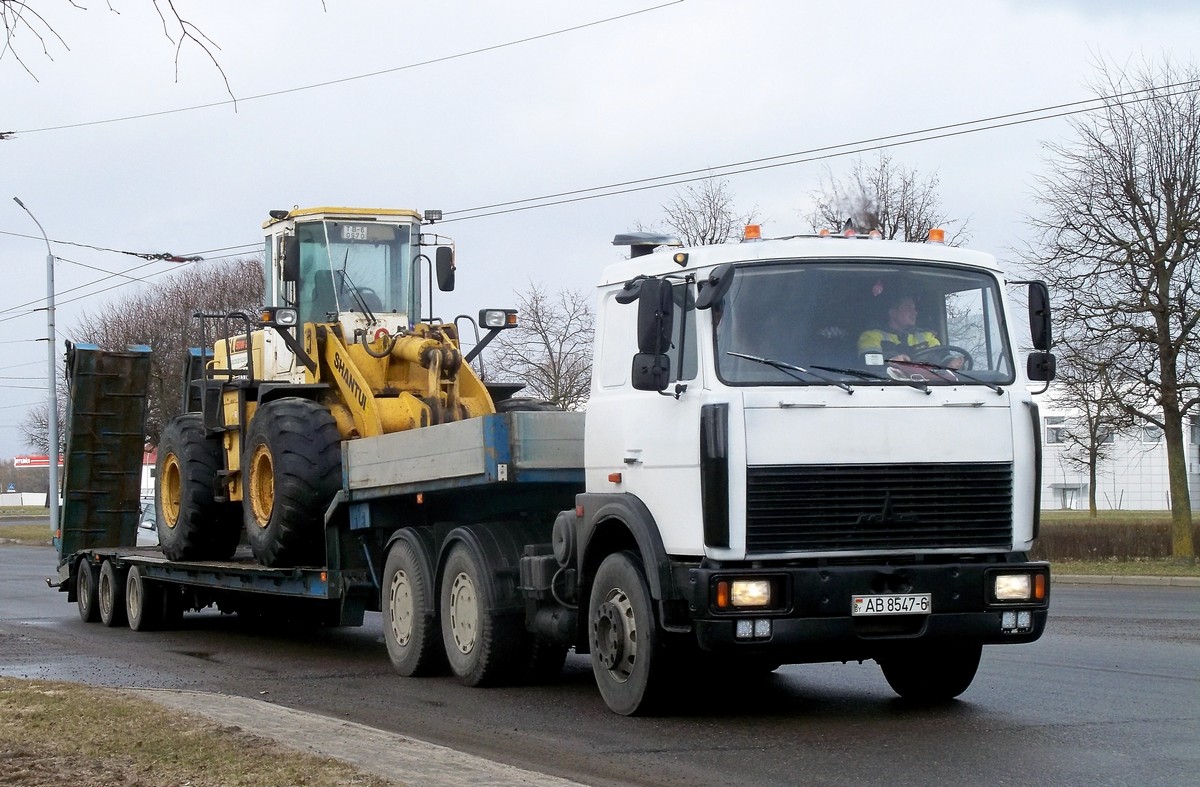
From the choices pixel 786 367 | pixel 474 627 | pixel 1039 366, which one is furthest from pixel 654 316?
pixel 474 627

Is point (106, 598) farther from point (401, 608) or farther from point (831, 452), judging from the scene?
point (831, 452)

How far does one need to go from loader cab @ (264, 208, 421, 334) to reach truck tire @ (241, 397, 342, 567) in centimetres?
141

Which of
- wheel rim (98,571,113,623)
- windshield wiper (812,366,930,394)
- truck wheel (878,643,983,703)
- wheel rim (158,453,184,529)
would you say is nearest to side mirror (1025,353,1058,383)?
windshield wiper (812,366,930,394)

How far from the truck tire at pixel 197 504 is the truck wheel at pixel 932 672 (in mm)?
8222

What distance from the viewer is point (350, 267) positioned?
587 inches

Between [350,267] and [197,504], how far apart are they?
2.99m

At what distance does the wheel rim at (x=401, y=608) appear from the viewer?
11.6 meters

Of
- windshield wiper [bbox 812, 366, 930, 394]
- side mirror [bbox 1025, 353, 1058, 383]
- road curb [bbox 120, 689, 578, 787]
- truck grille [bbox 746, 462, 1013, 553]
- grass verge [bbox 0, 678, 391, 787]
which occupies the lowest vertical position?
road curb [bbox 120, 689, 578, 787]

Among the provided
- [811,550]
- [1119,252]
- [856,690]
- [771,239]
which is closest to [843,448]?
[811,550]

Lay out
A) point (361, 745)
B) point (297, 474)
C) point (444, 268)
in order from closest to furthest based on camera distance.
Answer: point (361, 745), point (297, 474), point (444, 268)

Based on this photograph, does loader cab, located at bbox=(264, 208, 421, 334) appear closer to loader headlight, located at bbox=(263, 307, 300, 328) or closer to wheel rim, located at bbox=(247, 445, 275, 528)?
loader headlight, located at bbox=(263, 307, 300, 328)

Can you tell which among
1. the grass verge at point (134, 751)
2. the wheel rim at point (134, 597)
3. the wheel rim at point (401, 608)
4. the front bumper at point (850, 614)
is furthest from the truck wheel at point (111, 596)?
the front bumper at point (850, 614)

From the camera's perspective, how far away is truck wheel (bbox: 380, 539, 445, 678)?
37.2ft

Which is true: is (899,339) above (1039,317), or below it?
below
